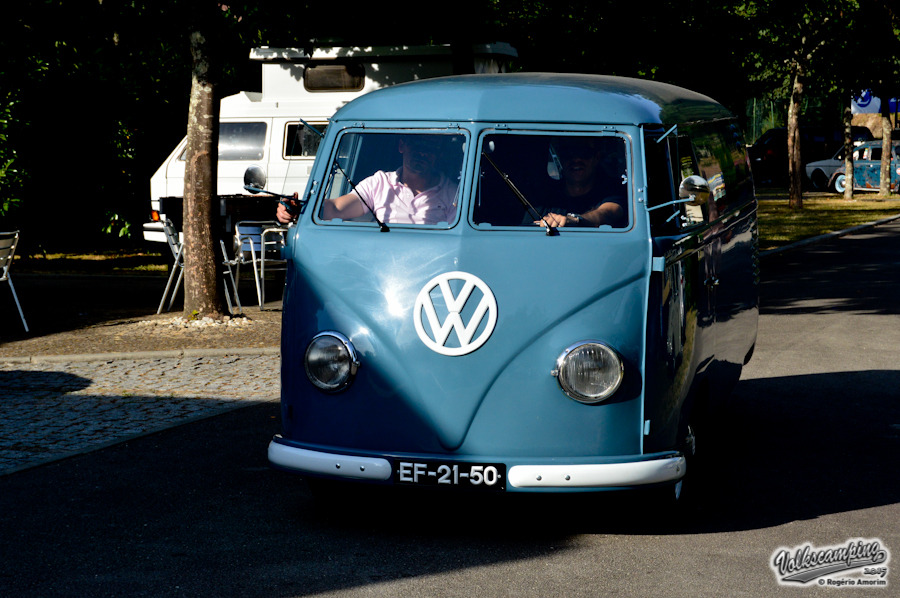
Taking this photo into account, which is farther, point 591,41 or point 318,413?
point 591,41

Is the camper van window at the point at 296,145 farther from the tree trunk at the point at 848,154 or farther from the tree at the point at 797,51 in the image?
the tree trunk at the point at 848,154

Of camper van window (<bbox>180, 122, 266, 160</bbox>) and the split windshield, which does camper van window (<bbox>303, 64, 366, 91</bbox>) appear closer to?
camper van window (<bbox>180, 122, 266, 160</bbox>)

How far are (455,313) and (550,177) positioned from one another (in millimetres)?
861

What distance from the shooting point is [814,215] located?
2908 cm

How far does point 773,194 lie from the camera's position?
3984 centimetres

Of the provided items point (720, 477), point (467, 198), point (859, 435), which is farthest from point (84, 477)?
point (859, 435)

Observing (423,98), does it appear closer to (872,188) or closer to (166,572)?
(166,572)

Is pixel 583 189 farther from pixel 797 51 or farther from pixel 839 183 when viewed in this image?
pixel 839 183

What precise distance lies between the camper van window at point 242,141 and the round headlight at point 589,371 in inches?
506

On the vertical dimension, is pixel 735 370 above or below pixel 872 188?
below

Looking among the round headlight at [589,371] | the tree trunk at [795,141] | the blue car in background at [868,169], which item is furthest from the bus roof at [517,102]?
the blue car in background at [868,169]

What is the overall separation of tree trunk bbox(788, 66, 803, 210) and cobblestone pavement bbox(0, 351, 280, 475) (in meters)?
22.5

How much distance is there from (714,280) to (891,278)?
11238mm

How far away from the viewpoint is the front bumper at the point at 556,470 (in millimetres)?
5215
